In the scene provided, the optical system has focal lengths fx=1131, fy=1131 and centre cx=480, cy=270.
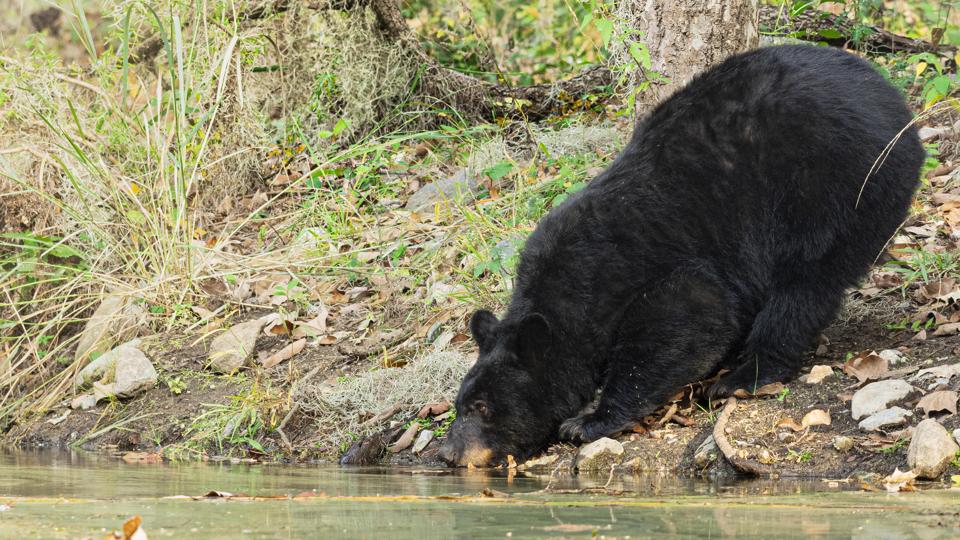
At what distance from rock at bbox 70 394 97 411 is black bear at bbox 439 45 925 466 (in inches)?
115

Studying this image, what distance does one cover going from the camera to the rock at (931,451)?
160 inches

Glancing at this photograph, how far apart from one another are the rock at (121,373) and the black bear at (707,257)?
2572mm

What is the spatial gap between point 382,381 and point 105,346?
241 cm

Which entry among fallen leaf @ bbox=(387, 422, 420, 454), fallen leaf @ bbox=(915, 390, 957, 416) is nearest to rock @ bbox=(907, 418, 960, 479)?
fallen leaf @ bbox=(915, 390, 957, 416)

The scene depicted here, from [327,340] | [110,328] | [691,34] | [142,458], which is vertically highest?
A: [691,34]

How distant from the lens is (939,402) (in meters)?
4.51

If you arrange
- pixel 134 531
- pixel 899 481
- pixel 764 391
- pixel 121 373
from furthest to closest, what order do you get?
pixel 121 373, pixel 764 391, pixel 899 481, pixel 134 531

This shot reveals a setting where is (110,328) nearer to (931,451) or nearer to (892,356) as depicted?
(892,356)

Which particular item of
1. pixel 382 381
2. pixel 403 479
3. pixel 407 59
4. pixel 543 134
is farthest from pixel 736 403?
pixel 407 59

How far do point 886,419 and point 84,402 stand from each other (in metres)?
4.89

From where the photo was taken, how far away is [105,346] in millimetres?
7598

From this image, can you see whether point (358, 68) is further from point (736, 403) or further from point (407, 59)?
point (736, 403)

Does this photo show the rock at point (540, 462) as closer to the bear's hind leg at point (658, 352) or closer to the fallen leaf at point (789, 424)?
the bear's hind leg at point (658, 352)

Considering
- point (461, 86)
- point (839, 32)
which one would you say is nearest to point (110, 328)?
point (461, 86)
